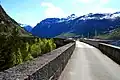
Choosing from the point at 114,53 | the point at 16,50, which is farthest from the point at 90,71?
the point at 16,50

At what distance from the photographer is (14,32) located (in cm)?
4244

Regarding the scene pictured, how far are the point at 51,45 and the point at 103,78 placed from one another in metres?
110

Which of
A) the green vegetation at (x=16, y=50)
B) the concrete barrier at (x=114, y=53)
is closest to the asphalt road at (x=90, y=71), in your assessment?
the concrete barrier at (x=114, y=53)

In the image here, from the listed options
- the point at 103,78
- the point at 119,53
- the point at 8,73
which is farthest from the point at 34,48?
the point at 8,73

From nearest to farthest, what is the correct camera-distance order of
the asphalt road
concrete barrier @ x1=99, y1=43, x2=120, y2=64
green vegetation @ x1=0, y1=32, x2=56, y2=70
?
the asphalt road, concrete barrier @ x1=99, y1=43, x2=120, y2=64, green vegetation @ x1=0, y1=32, x2=56, y2=70

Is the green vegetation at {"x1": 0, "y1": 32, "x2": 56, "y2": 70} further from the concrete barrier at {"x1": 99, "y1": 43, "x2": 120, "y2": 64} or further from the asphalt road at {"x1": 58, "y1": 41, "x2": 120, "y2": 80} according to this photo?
the concrete barrier at {"x1": 99, "y1": 43, "x2": 120, "y2": 64}

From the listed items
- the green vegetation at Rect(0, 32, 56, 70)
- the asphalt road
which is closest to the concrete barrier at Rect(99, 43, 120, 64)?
the asphalt road

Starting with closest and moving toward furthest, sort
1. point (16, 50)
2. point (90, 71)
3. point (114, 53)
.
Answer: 1. point (90, 71)
2. point (114, 53)
3. point (16, 50)

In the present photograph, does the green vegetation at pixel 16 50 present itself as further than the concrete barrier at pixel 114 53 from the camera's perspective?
Yes

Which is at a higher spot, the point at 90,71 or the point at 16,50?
Result: the point at 90,71

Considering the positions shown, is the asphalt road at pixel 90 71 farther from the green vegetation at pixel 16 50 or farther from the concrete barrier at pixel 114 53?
the green vegetation at pixel 16 50

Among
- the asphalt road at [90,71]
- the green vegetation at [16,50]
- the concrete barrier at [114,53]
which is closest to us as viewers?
the asphalt road at [90,71]

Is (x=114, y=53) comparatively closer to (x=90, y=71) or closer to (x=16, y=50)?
(x=90, y=71)

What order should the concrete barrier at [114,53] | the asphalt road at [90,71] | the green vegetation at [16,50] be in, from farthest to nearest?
the green vegetation at [16,50] < the concrete barrier at [114,53] < the asphalt road at [90,71]
